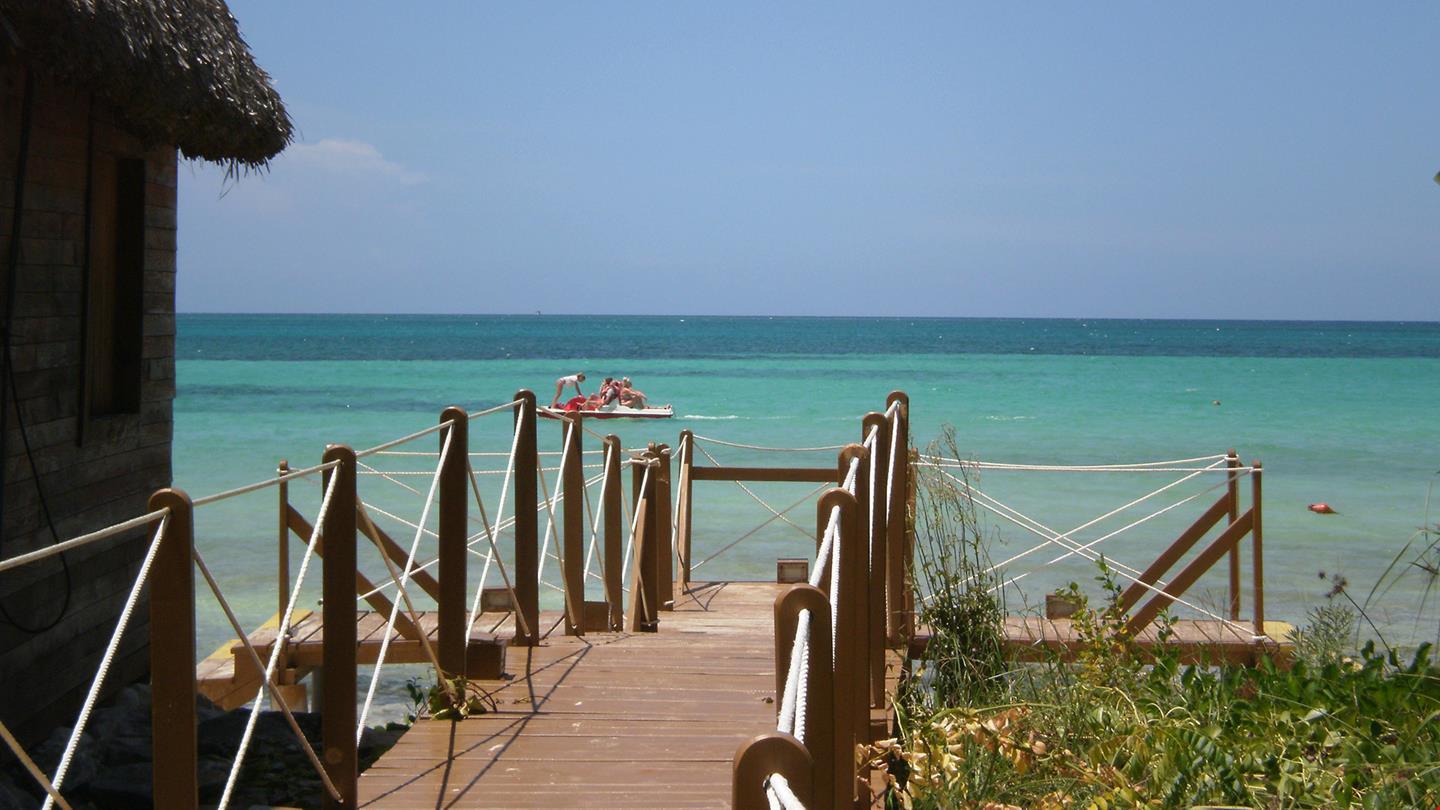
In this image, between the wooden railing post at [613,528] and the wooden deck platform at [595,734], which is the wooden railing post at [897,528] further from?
the wooden railing post at [613,528]

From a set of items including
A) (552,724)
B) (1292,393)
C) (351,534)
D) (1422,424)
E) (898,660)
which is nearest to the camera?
(351,534)

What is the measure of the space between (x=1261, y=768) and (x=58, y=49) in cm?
492

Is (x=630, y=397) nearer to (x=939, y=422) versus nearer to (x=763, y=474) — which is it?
(x=939, y=422)

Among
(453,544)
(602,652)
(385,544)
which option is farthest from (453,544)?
(385,544)

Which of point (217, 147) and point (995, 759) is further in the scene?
point (217, 147)

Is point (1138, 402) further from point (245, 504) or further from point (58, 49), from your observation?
point (58, 49)

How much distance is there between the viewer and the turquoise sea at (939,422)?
43.6 ft

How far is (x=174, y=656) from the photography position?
117 inches

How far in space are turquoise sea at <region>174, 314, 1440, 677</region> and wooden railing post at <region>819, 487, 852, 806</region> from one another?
286 cm

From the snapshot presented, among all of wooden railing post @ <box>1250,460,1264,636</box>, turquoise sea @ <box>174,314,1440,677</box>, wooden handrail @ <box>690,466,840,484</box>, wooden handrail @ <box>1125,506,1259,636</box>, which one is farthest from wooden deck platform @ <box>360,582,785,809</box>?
wooden handrail @ <box>690,466,840,484</box>

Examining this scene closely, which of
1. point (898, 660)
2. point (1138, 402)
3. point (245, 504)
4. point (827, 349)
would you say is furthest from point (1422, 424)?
point (827, 349)

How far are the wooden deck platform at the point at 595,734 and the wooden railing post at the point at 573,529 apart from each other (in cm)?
14

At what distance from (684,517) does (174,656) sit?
282 inches

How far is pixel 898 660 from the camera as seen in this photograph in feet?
19.4
